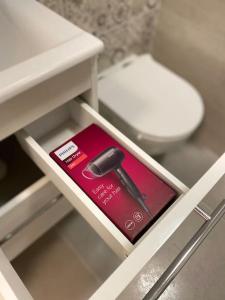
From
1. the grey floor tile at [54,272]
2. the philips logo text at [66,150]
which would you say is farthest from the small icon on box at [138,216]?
the grey floor tile at [54,272]

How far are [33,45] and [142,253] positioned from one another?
0.58 meters

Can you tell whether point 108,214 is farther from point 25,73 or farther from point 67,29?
point 67,29

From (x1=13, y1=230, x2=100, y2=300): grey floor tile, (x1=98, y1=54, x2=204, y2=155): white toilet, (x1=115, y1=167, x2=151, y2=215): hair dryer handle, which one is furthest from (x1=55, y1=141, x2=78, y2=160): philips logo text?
(x1=13, y1=230, x2=100, y2=300): grey floor tile

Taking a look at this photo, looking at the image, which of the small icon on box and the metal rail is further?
the small icon on box

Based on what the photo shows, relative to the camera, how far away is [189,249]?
0.46 m

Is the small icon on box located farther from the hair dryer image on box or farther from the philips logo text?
the philips logo text

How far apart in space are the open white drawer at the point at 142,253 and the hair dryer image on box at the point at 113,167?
124 mm

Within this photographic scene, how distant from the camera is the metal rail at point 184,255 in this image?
42cm

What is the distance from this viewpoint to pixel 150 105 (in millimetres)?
1115

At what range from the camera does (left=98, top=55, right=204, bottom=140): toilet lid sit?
105 cm

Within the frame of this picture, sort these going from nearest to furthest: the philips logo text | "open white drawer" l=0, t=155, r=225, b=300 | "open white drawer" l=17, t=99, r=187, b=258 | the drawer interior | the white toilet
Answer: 1. "open white drawer" l=0, t=155, r=225, b=300
2. "open white drawer" l=17, t=99, r=187, b=258
3. the philips logo text
4. the drawer interior
5. the white toilet

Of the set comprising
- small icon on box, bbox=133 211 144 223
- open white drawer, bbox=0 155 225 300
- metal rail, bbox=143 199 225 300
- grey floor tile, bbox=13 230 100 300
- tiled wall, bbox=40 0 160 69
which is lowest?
metal rail, bbox=143 199 225 300

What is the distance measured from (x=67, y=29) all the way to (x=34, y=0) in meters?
0.18

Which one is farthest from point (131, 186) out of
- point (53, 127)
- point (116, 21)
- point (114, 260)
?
point (116, 21)
